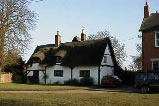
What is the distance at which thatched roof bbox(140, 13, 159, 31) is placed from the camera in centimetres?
4369

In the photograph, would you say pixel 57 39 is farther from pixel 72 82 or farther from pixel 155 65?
pixel 155 65

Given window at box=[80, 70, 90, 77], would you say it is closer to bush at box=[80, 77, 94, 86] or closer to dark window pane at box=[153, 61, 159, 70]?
bush at box=[80, 77, 94, 86]

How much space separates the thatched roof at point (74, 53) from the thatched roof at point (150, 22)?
13.3m

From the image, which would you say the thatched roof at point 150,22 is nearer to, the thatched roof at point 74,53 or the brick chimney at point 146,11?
the brick chimney at point 146,11

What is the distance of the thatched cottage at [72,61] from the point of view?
191 ft

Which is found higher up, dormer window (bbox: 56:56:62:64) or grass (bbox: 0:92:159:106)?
dormer window (bbox: 56:56:62:64)

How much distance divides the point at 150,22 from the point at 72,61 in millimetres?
19826

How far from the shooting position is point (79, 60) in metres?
60.0

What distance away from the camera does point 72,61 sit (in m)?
61.3

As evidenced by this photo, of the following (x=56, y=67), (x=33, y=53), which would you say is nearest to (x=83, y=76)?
(x=56, y=67)

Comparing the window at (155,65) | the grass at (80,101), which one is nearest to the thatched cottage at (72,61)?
the window at (155,65)

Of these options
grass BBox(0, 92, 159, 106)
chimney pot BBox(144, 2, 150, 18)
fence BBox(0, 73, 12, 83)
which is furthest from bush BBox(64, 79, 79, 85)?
grass BBox(0, 92, 159, 106)

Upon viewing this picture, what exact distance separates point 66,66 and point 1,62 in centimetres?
1165

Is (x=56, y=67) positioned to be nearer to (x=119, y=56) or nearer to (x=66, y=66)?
(x=66, y=66)
